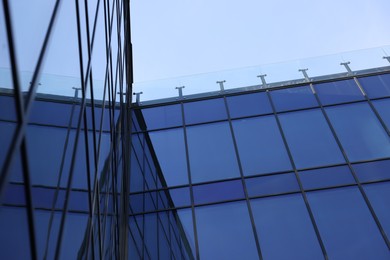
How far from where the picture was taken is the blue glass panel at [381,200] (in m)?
12.9

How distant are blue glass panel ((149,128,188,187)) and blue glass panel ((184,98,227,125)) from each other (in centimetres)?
91

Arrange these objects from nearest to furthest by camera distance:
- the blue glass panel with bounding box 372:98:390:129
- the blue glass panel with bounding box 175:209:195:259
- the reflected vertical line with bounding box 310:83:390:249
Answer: the reflected vertical line with bounding box 310:83:390:249, the blue glass panel with bounding box 175:209:195:259, the blue glass panel with bounding box 372:98:390:129

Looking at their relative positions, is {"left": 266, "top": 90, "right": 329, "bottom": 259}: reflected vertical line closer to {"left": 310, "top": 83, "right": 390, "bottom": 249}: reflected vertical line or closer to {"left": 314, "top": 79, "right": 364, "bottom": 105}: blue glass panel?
{"left": 310, "top": 83, "right": 390, "bottom": 249}: reflected vertical line

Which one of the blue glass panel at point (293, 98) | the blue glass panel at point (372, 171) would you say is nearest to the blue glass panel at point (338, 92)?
the blue glass panel at point (293, 98)

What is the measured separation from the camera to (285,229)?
13039mm

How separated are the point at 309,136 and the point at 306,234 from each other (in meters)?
4.63

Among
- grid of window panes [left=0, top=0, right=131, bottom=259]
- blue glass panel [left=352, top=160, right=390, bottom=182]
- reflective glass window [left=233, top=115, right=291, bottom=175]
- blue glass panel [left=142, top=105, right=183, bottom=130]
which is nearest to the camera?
grid of window panes [left=0, top=0, right=131, bottom=259]

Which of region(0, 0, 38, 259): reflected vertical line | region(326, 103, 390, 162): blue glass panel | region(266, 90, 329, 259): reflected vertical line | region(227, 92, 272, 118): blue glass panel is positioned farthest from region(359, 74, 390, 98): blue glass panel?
region(0, 0, 38, 259): reflected vertical line

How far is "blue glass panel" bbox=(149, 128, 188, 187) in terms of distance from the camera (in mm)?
15282

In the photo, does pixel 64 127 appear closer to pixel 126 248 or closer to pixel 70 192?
pixel 70 192

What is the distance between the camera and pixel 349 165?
48.3 ft

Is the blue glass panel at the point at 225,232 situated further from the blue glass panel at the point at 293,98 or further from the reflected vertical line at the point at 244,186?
the blue glass panel at the point at 293,98

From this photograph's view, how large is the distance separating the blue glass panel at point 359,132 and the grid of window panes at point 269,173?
40 mm

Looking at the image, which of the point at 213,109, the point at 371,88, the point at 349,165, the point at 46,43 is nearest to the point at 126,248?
the point at 213,109
